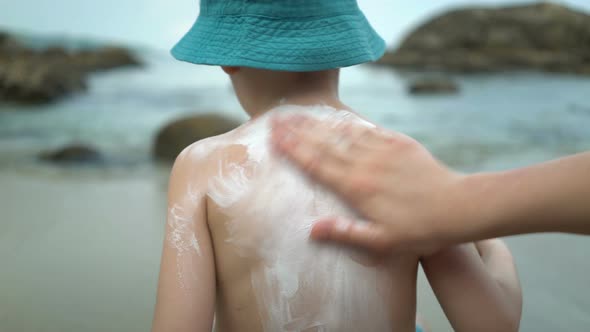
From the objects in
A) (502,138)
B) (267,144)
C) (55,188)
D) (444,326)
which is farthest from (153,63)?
(267,144)

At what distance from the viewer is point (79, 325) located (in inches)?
56.1

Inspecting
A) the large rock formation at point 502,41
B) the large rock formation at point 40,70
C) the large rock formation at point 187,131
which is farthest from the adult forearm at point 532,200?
the large rock formation at point 502,41

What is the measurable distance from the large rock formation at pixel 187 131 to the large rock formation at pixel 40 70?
5.07 ft

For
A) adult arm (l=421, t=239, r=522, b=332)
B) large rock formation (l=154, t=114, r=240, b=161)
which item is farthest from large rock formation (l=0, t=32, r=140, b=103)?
adult arm (l=421, t=239, r=522, b=332)

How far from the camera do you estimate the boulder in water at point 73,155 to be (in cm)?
291

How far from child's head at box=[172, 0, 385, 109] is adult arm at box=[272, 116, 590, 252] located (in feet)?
0.33

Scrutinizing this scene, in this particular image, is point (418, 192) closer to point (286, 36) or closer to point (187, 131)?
point (286, 36)

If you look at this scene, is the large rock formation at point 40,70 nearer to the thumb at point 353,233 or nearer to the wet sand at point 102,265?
the wet sand at point 102,265

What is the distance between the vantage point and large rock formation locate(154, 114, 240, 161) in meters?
2.87

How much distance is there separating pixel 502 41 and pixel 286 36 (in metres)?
5.21

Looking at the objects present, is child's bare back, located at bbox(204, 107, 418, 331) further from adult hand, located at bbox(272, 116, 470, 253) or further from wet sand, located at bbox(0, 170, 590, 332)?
wet sand, located at bbox(0, 170, 590, 332)

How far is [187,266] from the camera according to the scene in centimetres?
77

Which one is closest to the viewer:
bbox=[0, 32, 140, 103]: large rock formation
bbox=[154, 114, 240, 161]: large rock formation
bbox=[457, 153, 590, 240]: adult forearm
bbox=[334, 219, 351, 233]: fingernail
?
bbox=[457, 153, 590, 240]: adult forearm

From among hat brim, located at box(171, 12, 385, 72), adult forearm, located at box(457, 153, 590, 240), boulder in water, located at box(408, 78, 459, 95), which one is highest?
hat brim, located at box(171, 12, 385, 72)
